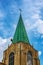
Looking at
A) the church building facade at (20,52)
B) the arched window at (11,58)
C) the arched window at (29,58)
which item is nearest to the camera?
the church building facade at (20,52)

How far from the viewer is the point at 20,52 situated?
51.8m

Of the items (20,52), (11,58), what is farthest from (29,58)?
(11,58)

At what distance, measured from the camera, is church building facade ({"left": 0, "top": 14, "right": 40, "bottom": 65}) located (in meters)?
51.4

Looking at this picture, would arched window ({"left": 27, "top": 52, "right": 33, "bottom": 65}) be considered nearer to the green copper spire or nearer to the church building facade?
the church building facade

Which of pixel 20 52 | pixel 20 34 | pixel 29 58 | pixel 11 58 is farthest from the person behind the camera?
pixel 20 34

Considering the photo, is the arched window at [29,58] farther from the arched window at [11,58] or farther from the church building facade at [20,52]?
the arched window at [11,58]

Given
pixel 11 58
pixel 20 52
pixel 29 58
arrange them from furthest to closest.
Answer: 1. pixel 29 58
2. pixel 11 58
3. pixel 20 52

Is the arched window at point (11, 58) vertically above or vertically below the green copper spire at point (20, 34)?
below

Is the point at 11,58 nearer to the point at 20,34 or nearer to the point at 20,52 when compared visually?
the point at 20,52

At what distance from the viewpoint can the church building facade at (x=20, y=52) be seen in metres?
51.4

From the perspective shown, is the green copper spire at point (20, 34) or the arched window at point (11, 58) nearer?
the arched window at point (11, 58)

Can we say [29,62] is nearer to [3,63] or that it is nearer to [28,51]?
[28,51]

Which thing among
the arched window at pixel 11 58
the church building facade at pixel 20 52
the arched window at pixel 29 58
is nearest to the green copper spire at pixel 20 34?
the church building facade at pixel 20 52

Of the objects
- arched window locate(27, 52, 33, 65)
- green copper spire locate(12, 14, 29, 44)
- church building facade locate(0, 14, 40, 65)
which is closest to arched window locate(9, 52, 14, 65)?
church building facade locate(0, 14, 40, 65)
